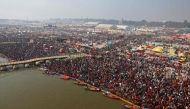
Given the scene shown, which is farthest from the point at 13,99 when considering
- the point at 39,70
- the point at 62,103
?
the point at 39,70

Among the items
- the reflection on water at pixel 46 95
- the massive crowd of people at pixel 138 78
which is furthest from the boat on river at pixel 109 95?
the massive crowd of people at pixel 138 78

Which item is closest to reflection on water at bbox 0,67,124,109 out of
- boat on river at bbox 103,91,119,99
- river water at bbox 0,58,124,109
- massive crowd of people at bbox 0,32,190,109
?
river water at bbox 0,58,124,109

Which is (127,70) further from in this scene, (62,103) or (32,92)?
(32,92)

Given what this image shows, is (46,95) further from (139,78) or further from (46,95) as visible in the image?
(139,78)

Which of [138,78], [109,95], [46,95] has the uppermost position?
[138,78]

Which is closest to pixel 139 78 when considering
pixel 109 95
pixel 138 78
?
pixel 138 78

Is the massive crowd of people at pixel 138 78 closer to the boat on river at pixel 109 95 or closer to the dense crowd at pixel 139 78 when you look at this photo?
the dense crowd at pixel 139 78

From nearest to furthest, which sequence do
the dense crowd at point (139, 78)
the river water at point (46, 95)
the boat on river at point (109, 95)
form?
1. the dense crowd at point (139, 78)
2. the river water at point (46, 95)
3. the boat on river at point (109, 95)

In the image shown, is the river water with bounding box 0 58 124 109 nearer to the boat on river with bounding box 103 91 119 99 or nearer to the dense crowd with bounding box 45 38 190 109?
the boat on river with bounding box 103 91 119 99
